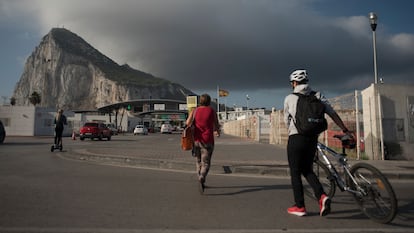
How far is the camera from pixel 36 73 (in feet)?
595

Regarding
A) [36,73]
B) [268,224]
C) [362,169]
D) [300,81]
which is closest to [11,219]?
[268,224]

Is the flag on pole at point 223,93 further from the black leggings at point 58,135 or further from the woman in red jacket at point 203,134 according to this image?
the woman in red jacket at point 203,134

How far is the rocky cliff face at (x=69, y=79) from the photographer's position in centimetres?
16688

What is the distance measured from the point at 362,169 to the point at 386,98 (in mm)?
8218

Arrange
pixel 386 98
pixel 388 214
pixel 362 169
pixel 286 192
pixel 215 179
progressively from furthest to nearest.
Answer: pixel 386 98 < pixel 215 179 < pixel 286 192 < pixel 362 169 < pixel 388 214

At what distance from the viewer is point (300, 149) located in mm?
4238

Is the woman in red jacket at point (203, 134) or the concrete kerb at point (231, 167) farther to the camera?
the concrete kerb at point (231, 167)

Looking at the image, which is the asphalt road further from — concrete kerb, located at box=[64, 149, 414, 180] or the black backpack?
the black backpack

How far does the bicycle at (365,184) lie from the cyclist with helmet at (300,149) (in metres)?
0.49

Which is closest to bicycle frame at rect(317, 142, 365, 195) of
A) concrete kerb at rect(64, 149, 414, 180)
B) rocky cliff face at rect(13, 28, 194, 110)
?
concrete kerb at rect(64, 149, 414, 180)

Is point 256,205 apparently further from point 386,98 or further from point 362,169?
point 386,98

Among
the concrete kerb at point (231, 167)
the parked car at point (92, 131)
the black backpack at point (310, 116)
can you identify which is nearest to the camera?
the black backpack at point (310, 116)

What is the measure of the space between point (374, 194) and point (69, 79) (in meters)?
182

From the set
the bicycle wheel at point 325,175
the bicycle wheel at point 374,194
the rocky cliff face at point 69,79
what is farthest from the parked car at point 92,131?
the rocky cliff face at point 69,79
